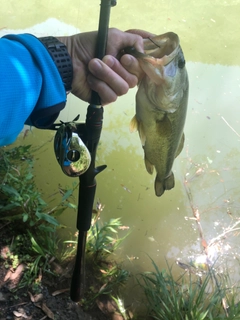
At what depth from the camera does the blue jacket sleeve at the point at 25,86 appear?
1.06 m

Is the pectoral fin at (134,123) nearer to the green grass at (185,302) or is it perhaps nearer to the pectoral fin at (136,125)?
the pectoral fin at (136,125)

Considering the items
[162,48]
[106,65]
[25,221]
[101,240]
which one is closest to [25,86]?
[106,65]

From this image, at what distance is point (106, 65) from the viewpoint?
4.00 ft

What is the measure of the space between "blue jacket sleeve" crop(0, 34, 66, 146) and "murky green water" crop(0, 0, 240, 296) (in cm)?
144

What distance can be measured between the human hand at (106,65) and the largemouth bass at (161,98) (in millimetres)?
52

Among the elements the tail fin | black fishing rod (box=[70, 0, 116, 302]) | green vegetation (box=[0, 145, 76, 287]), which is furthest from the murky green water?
black fishing rod (box=[70, 0, 116, 302])

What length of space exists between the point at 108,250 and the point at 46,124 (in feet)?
4.14

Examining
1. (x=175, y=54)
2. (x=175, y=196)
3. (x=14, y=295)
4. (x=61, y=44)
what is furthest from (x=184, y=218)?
(x=61, y=44)


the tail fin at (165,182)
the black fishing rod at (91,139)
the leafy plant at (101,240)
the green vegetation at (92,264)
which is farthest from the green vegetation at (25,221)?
the tail fin at (165,182)

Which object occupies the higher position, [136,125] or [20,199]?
[136,125]

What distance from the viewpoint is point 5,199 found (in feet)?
7.20

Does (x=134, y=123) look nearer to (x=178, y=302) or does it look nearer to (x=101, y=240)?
(x=101, y=240)

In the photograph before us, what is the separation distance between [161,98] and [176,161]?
1548mm

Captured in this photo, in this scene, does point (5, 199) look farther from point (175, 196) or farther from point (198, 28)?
point (198, 28)
